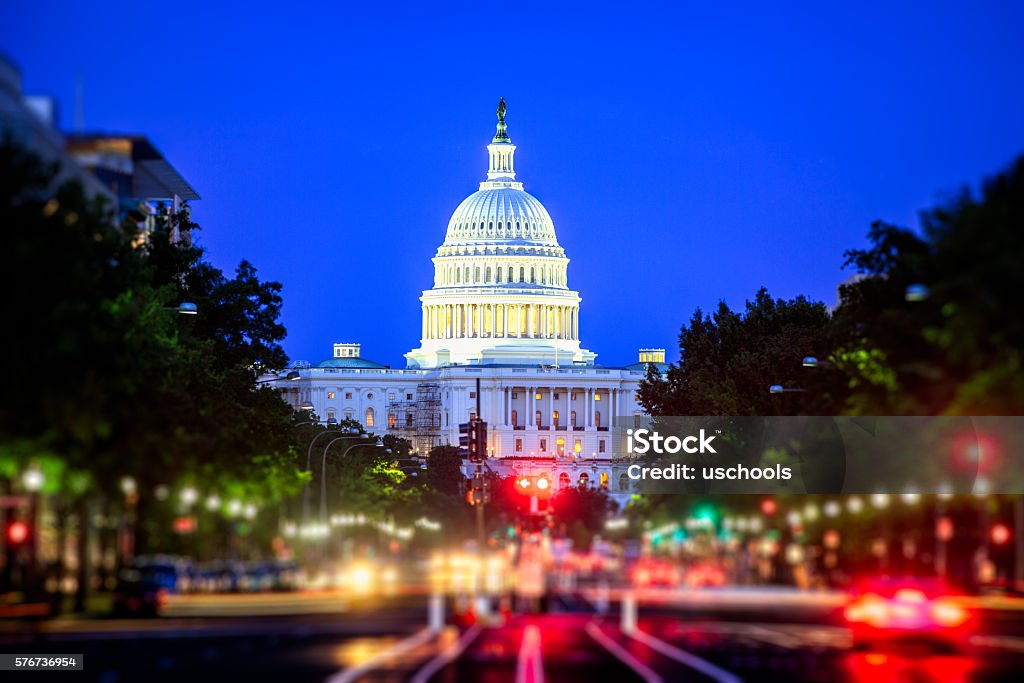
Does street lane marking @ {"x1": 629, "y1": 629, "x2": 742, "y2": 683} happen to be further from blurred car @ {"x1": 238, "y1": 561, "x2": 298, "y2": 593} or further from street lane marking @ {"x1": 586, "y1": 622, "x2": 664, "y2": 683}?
blurred car @ {"x1": 238, "y1": 561, "x2": 298, "y2": 593}

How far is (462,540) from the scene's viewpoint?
51.2 m

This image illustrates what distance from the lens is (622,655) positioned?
43.0 m

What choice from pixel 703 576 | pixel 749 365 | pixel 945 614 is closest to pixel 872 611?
pixel 945 614

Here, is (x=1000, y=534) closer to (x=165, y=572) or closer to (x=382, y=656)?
(x=382, y=656)

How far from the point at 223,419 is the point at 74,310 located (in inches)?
1058

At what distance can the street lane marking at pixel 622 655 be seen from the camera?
39.2 meters

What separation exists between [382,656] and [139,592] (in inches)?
173

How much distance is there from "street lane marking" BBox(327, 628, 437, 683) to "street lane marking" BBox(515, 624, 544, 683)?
5.63 ft

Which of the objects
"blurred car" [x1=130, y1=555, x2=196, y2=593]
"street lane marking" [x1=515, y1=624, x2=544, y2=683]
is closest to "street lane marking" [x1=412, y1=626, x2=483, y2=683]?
"street lane marking" [x1=515, y1=624, x2=544, y2=683]

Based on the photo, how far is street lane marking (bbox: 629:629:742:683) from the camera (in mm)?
39344

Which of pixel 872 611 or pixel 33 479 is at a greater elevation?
pixel 33 479

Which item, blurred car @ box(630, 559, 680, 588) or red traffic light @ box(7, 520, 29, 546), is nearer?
red traffic light @ box(7, 520, 29, 546)

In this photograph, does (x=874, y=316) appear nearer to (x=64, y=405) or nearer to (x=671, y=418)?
(x=64, y=405)

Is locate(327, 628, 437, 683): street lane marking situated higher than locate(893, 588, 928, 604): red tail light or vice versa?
locate(893, 588, 928, 604): red tail light
